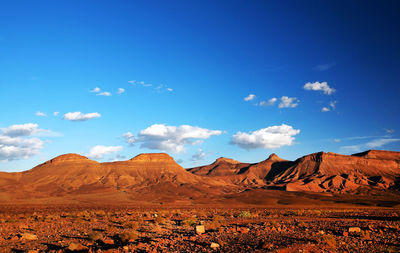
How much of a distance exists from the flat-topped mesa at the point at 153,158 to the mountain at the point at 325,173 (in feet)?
105

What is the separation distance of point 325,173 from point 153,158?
78.2m

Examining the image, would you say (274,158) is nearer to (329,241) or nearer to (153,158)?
(153,158)

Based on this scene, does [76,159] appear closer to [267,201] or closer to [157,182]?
[157,182]

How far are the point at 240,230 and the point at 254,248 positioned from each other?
5712 mm

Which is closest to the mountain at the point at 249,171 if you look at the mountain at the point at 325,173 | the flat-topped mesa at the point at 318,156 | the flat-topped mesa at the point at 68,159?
the mountain at the point at 325,173

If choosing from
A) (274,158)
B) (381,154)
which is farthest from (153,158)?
(381,154)

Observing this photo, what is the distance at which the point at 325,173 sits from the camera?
443 ft

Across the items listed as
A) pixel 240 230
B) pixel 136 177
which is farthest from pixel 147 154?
pixel 240 230

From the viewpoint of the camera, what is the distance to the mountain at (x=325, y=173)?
115 metres

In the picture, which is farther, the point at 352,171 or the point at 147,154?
the point at 147,154

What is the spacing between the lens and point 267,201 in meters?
71.5

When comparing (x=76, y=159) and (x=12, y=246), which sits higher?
(x=76, y=159)

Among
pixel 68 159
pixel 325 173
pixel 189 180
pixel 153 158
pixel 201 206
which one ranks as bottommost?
pixel 201 206

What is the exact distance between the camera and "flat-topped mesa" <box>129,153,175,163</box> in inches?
5662
